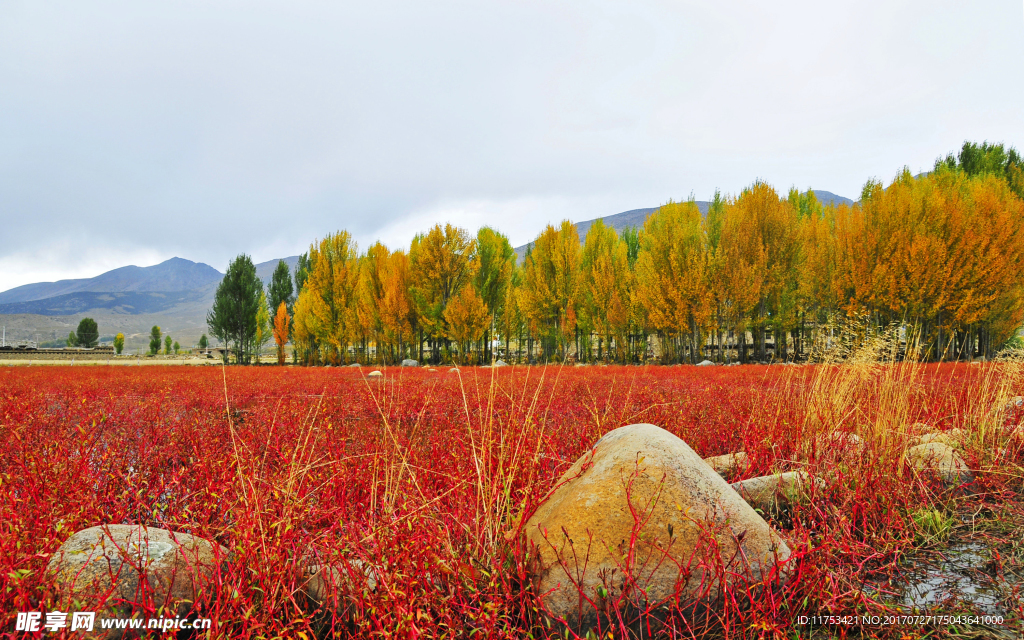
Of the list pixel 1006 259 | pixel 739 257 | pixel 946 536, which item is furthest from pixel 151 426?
pixel 1006 259

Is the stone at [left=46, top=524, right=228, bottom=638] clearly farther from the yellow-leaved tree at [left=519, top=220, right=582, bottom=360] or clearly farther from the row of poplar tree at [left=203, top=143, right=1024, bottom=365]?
the yellow-leaved tree at [left=519, top=220, right=582, bottom=360]

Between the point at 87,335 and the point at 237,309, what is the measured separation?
30207mm

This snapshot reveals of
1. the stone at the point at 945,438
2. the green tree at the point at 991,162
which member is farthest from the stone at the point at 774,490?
the green tree at the point at 991,162

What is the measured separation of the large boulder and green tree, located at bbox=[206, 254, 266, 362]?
42.9 meters

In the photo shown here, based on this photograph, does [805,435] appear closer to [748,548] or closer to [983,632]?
[983,632]

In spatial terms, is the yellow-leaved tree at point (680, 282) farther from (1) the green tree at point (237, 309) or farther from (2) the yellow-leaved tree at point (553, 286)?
(1) the green tree at point (237, 309)

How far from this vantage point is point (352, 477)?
398 centimetres

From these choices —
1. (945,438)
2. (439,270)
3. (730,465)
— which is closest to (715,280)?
(439,270)

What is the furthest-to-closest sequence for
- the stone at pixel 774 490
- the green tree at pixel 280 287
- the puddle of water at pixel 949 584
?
the green tree at pixel 280 287
the stone at pixel 774 490
the puddle of water at pixel 949 584

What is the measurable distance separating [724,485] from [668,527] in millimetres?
593

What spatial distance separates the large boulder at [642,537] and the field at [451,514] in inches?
6.1

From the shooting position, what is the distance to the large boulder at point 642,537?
235cm

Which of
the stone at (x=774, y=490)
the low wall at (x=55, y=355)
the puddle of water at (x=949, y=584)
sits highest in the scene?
the low wall at (x=55, y=355)

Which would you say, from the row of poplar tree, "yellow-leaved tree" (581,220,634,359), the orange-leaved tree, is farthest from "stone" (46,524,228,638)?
"yellow-leaved tree" (581,220,634,359)
